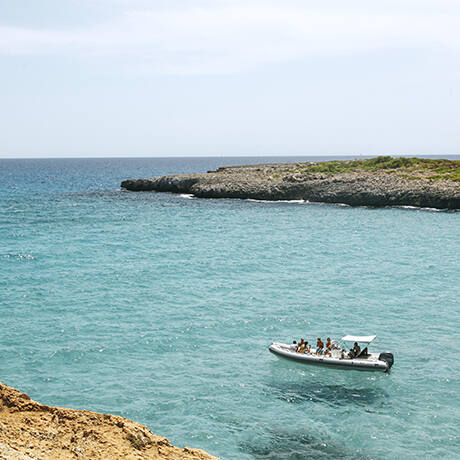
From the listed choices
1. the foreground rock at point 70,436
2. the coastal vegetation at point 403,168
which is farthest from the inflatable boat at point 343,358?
the coastal vegetation at point 403,168

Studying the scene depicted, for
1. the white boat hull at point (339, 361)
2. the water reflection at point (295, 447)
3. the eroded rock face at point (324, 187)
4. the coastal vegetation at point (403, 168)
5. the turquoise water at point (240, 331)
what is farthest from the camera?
the coastal vegetation at point (403, 168)

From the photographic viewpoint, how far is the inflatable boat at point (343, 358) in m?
19.7

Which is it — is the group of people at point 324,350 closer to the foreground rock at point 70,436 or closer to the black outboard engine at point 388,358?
the black outboard engine at point 388,358

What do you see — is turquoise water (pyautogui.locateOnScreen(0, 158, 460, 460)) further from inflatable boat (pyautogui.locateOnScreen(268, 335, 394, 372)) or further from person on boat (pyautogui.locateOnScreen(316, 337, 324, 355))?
person on boat (pyautogui.locateOnScreen(316, 337, 324, 355))

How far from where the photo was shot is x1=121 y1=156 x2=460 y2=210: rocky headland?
69.2 meters

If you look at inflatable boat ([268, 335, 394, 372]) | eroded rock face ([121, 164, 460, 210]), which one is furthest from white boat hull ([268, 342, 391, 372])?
eroded rock face ([121, 164, 460, 210])

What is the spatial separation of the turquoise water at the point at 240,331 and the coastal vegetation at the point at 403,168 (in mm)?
29120

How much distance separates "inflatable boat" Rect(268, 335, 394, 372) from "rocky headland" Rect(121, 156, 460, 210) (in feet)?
171

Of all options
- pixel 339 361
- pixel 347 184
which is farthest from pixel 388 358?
pixel 347 184

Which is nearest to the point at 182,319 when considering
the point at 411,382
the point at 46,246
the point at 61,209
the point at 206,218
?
the point at 411,382

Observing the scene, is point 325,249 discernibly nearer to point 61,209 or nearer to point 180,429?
point 180,429

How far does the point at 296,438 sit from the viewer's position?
15258 millimetres

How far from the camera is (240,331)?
78.4 feet

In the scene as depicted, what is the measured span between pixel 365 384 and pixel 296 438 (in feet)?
16.5
